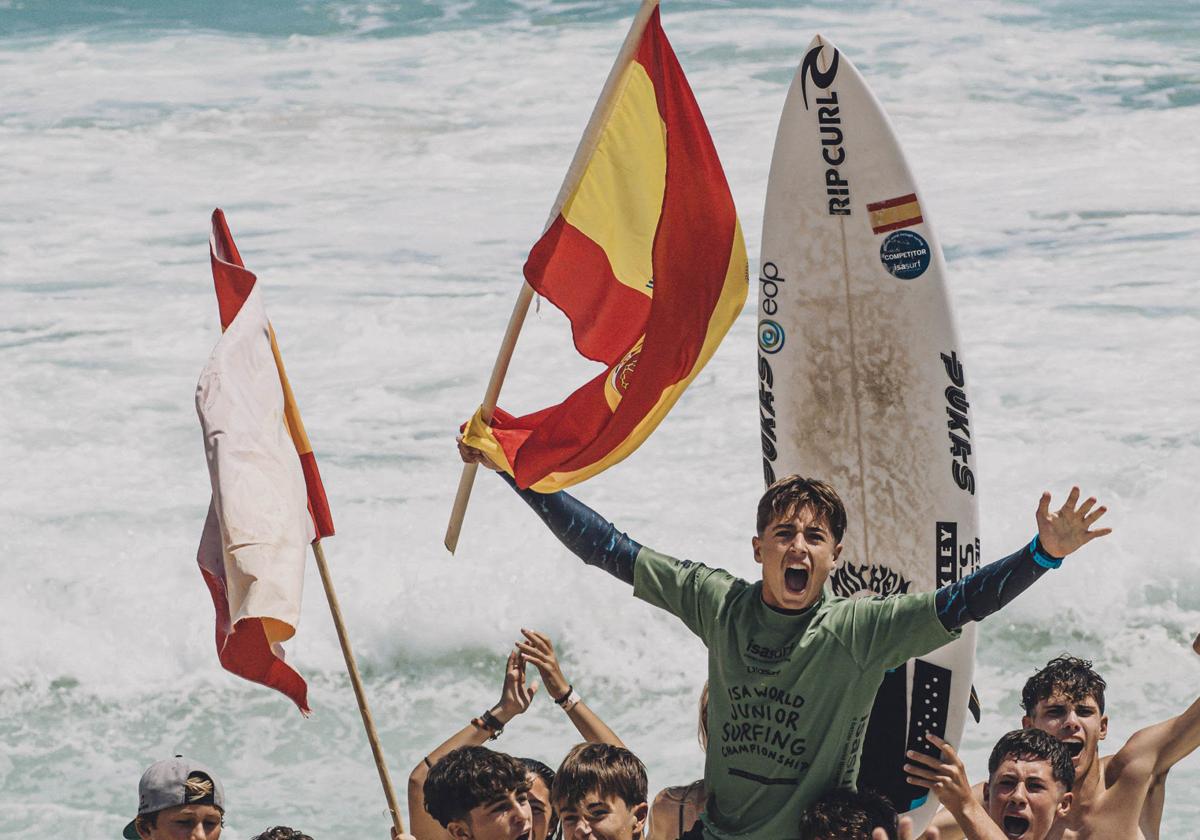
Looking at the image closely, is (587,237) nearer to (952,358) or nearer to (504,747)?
(952,358)

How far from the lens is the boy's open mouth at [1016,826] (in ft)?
12.7

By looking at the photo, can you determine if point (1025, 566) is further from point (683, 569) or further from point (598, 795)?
point (598, 795)

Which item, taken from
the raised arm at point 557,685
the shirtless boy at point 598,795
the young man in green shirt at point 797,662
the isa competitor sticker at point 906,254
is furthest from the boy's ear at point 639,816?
the isa competitor sticker at point 906,254

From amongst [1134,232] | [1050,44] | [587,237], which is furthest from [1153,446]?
[1050,44]

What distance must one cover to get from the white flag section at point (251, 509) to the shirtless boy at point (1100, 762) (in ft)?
5.78

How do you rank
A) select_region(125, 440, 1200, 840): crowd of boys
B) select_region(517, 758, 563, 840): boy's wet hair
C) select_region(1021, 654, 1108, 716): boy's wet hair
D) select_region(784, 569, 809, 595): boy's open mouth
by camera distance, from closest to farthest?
select_region(125, 440, 1200, 840): crowd of boys
select_region(784, 569, 809, 595): boy's open mouth
select_region(517, 758, 563, 840): boy's wet hair
select_region(1021, 654, 1108, 716): boy's wet hair

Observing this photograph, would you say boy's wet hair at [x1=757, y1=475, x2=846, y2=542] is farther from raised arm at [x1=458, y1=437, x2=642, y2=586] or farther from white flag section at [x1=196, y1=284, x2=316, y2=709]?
white flag section at [x1=196, y1=284, x2=316, y2=709]

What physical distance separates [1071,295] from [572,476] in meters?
9.93

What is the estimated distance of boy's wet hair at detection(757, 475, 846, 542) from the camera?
3699mm

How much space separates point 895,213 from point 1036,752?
1.87 meters

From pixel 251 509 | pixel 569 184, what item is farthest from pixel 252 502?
pixel 569 184

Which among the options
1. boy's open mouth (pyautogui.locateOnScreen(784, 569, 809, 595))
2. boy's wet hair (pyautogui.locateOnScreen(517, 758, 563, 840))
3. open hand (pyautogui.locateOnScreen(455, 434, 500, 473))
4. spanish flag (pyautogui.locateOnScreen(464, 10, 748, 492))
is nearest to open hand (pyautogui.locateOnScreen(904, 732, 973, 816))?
boy's open mouth (pyautogui.locateOnScreen(784, 569, 809, 595))

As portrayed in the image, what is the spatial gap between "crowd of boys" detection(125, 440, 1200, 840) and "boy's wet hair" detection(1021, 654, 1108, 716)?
35 centimetres

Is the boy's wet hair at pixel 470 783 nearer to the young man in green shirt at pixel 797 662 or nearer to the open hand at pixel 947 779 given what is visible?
the young man in green shirt at pixel 797 662
